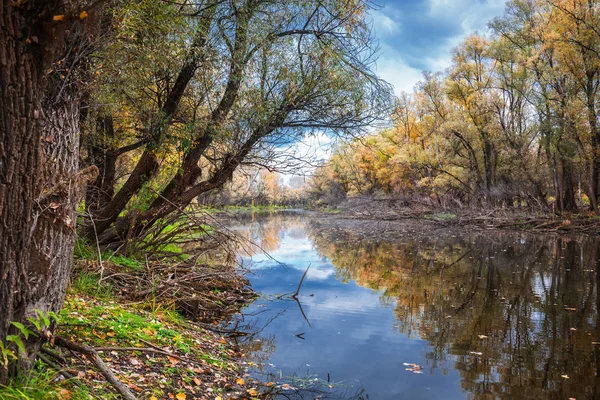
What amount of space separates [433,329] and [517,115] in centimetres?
3300

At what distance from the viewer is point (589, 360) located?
218 inches

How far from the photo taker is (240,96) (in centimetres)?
919

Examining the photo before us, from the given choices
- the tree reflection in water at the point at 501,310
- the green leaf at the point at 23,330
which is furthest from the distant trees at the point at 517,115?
the green leaf at the point at 23,330

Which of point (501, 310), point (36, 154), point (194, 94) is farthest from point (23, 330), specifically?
point (501, 310)

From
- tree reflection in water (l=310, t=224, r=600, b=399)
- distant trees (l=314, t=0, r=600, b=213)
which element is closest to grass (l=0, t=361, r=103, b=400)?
tree reflection in water (l=310, t=224, r=600, b=399)

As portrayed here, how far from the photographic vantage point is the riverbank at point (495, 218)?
24047 mm

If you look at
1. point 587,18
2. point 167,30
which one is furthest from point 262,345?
point 587,18

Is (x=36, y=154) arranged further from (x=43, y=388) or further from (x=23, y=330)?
(x=43, y=388)

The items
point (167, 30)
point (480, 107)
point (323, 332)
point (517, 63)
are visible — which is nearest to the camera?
point (167, 30)

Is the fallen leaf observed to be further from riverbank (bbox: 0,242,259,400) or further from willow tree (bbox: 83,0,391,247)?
willow tree (bbox: 83,0,391,247)

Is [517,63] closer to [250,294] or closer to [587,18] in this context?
[587,18]

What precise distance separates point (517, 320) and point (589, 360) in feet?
5.93

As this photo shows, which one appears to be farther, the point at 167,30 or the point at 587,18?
the point at 587,18

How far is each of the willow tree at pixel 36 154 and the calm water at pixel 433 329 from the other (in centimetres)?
300
